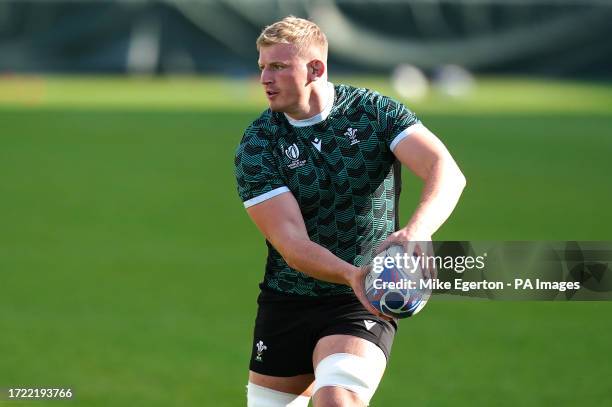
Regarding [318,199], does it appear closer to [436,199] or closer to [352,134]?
[352,134]

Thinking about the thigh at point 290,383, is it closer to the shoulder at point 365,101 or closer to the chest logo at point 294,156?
the chest logo at point 294,156

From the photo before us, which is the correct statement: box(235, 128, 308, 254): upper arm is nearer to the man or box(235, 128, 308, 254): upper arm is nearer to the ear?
the man

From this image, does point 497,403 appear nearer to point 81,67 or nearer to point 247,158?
point 247,158

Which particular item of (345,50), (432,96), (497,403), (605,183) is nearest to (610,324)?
(497,403)

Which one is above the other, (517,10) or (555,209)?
(517,10)

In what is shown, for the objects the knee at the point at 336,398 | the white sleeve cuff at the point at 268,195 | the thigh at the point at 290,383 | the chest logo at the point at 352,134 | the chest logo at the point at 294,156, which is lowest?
the knee at the point at 336,398

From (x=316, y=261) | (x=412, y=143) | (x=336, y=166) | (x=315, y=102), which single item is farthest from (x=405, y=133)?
(x=316, y=261)

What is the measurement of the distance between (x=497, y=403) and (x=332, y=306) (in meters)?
3.19

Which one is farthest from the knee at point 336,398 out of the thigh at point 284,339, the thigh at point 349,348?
the thigh at point 284,339

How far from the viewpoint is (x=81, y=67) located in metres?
57.8

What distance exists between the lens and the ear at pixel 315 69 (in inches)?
263

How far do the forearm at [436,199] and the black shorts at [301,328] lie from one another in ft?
2.80

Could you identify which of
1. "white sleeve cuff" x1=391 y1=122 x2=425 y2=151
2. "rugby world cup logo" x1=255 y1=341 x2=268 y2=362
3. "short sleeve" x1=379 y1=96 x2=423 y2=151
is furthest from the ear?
"rugby world cup logo" x1=255 y1=341 x2=268 y2=362

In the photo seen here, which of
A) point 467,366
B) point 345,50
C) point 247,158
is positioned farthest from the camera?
point 345,50
